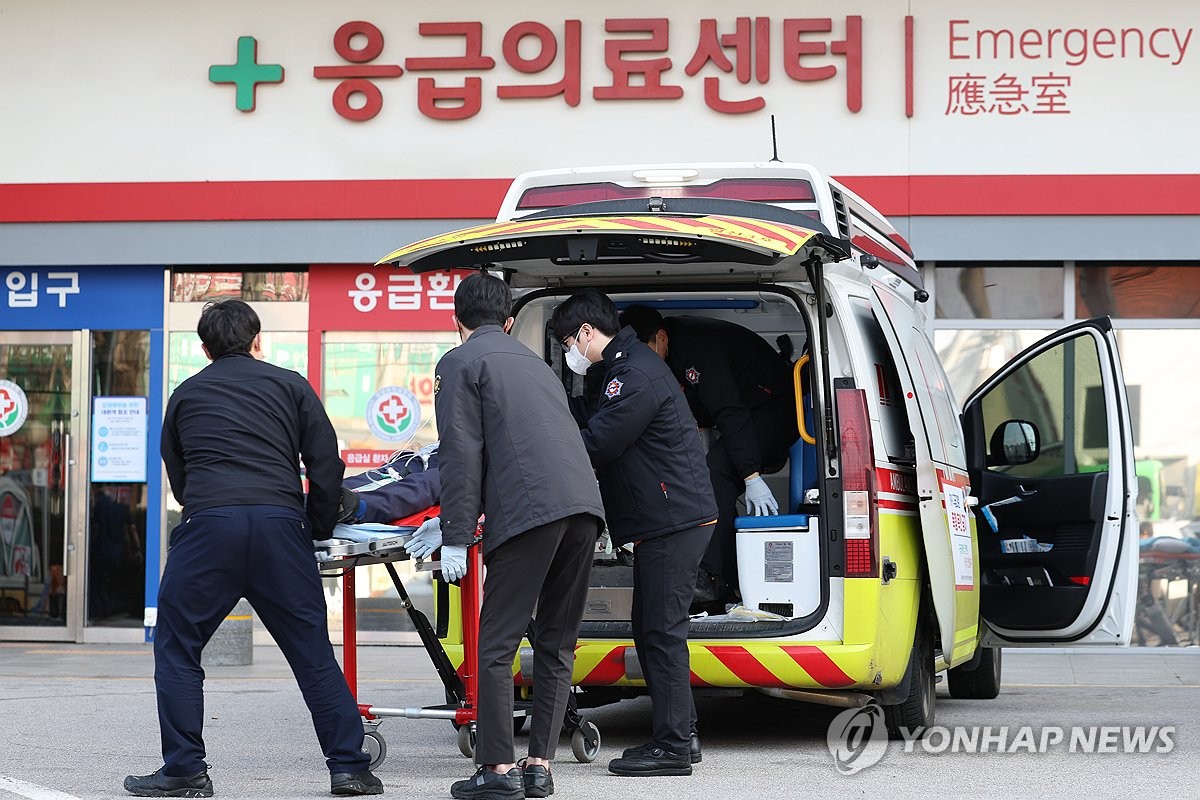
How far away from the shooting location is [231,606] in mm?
5980

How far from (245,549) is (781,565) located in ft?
7.81

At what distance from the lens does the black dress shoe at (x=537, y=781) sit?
5836 millimetres

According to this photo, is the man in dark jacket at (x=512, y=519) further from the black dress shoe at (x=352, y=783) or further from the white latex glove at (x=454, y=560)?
the black dress shoe at (x=352, y=783)

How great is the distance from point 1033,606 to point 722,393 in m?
2.37

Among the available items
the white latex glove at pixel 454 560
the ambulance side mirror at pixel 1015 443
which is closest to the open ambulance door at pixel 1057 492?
the ambulance side mirror at pixel 1015 443

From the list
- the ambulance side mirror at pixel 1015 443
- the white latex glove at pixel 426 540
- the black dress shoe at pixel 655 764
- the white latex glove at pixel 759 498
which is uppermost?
the ambulance side mirror at pixel 1015 443

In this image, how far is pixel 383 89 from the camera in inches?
523

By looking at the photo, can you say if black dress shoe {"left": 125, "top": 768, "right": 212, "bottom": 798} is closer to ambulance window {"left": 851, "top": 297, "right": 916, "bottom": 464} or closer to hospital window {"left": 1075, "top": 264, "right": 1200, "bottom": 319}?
ambulance window {"left": 851, "top": 297, "right": 916, "bottom": 464}

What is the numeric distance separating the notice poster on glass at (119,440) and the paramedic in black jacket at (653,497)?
7.54 m

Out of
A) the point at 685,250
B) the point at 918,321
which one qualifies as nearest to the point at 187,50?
the point at 918,321

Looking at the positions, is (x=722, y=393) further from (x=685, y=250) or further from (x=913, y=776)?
(x=913, y=776)

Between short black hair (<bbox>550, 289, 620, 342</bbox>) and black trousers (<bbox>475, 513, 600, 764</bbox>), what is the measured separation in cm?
103

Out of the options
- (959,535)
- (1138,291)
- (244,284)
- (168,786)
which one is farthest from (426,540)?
(1138,291)

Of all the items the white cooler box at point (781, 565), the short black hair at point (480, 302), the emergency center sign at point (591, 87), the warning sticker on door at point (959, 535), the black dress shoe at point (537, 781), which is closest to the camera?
the black dress shoe at point (537, 781)
